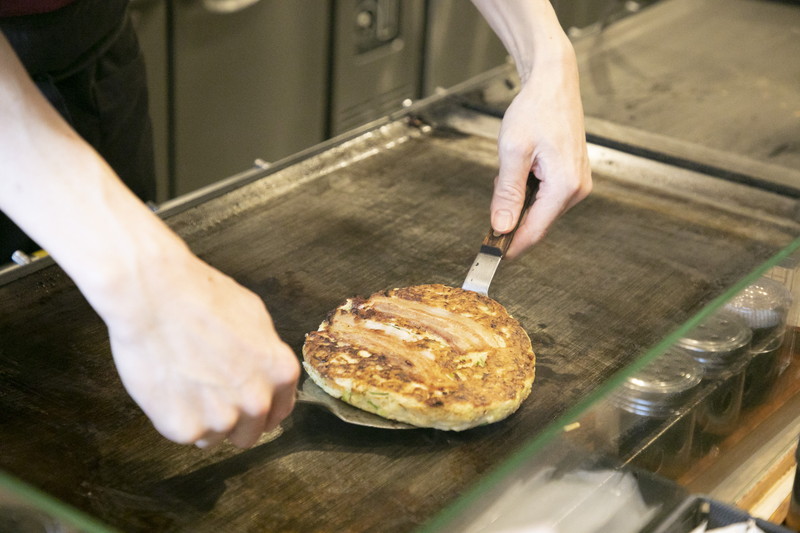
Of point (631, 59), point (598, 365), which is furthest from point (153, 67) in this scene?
point (598, 365)

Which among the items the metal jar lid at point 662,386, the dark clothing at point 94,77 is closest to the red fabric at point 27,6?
the dark clothing at point 94,77

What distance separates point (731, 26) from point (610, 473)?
2.08 m

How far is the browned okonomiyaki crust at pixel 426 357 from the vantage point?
123 cm

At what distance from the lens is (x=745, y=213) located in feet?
6.06

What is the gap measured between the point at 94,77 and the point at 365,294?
827 millimetres

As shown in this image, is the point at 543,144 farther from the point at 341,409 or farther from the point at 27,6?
the point at 27,6

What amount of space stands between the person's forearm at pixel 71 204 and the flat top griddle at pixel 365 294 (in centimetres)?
32

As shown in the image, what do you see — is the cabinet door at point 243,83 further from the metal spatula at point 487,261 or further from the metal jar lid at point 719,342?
the metal jar lid at point 719,342

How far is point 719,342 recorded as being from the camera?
3.99 ft

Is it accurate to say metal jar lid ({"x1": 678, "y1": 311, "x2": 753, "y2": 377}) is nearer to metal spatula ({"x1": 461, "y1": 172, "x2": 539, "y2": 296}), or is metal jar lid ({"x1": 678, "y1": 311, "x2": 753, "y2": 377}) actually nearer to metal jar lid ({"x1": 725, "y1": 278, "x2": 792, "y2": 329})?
metal jar lid ({"x1": 725, "y1": 278, "x2": 792, "y2": 329})

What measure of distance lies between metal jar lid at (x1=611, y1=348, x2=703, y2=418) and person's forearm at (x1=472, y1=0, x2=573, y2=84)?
0.61 meters


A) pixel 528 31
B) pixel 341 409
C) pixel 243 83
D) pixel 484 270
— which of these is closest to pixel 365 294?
pixel 484 270

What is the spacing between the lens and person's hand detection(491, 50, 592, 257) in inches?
58.9

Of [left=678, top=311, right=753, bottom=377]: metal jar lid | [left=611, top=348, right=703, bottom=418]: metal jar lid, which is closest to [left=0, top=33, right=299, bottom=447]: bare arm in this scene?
[left=611, top=348, right=703, bottom=418]: metal jar lid
